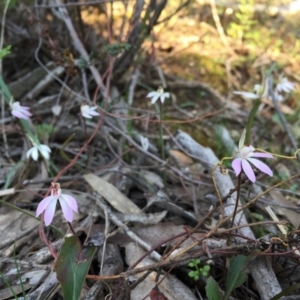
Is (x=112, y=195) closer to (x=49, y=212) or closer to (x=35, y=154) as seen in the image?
(x=35, y=154)

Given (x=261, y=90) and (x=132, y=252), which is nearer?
(x=132, y=252)

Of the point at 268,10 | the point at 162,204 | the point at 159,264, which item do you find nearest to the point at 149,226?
the point at 162,204

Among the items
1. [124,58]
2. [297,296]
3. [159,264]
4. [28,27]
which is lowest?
[297,296]

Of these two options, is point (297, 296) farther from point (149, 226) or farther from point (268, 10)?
point (268, 10)

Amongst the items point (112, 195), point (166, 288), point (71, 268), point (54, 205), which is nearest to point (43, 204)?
point (54, 205)

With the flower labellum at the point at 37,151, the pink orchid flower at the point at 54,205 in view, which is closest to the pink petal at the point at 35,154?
the flower labellum at the point at 37,151

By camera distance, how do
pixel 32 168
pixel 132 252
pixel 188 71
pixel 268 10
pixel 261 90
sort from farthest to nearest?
pixel 268 10 < pixel 188 71 < pixel 32 168 < pixel 261 90 < pixel 132 252

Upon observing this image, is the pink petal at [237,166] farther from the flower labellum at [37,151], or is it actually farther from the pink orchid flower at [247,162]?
the flower labellum at [37,151]
